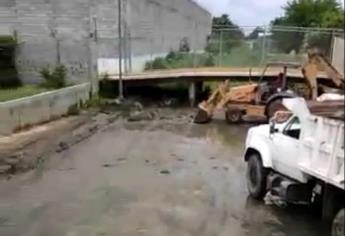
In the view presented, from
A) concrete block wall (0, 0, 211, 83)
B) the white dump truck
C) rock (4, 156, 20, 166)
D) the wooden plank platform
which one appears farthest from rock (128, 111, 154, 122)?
the white dump truck

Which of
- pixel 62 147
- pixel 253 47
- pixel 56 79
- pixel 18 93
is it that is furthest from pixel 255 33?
pixel 62 147

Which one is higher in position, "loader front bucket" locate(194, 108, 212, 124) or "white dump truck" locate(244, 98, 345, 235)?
"white dump truck" locate(244, 98, 345, 235)

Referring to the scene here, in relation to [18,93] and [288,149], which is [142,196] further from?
[18,93]

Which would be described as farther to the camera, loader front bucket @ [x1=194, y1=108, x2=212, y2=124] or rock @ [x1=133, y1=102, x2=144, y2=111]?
rock @ [x1=133, y1=102, x2=144, y2=111]

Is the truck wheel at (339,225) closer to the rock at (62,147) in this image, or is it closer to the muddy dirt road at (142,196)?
the muddy dirt road at (142,196)

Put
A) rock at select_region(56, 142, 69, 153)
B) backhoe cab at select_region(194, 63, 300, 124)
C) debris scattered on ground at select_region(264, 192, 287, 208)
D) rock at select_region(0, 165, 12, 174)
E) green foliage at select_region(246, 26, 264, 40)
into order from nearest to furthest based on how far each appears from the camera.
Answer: debris scattered on ground at select_region(264, 192, 287, 208) → rock at select_region(0, 165, 12, 174) → rock at select_region(56, 142, 69, 153) → backhoe cab at select_region(194, 63, 300, 124) → green foliage at select_region(246, 26, 264, 40)

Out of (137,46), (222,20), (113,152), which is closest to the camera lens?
(113,152)

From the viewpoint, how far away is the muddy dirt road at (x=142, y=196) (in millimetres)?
9562

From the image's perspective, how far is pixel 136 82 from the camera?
30016 millimetres

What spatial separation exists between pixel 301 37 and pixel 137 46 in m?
10.3

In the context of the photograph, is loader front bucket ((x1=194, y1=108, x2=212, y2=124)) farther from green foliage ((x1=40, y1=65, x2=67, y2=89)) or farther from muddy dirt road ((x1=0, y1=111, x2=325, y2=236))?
green foliage ((x1=40, y1=65, x2=67, y2=89))

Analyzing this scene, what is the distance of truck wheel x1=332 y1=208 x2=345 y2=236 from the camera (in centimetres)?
757

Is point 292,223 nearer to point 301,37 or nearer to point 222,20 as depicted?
point 301,37

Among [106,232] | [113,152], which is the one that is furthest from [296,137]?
[113,152]
